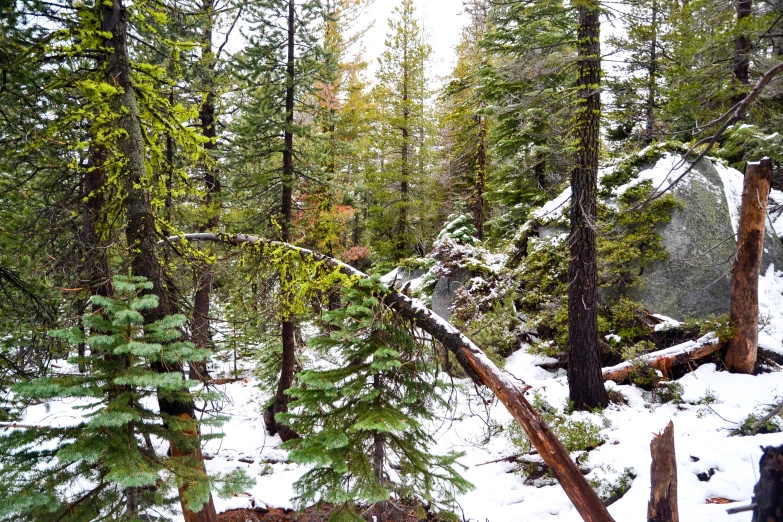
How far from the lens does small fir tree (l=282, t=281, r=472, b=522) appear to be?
155 inches

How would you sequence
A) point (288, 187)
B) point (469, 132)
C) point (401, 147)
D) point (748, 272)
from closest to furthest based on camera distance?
1. point (748, 272)
2. point (288, 187)
3. point (469, 132)
4. point (401, 147)

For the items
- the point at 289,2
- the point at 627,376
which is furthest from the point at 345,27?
the point at 627,376

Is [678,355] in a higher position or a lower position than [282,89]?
lower

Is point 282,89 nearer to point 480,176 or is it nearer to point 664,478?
point 664,478

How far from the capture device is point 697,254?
9609mm

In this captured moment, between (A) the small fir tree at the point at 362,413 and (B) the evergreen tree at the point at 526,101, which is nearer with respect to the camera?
(A) the small fir tree at the point at 362,413

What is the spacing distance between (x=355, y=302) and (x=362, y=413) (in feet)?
4.19

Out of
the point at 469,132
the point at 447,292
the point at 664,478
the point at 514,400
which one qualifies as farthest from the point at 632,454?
the point at 469,132

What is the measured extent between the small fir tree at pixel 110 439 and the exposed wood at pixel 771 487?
432cm

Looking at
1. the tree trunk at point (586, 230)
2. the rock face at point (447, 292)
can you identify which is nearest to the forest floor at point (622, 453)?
the tree trunk at point (586, 230)

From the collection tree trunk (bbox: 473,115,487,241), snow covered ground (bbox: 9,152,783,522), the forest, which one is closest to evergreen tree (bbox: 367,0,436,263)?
tree trunk (bbox: 473,115,487,241)

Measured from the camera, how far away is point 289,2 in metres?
9.34

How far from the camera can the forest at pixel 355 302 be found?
398 cm

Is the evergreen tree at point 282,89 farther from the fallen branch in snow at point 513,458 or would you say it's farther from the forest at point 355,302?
the fallen branch in snow at point 513,458
